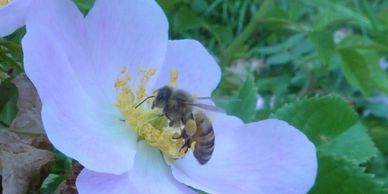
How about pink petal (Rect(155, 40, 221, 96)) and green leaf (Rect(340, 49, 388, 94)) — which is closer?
pink petal (Rect(155, 40, 221, 96))

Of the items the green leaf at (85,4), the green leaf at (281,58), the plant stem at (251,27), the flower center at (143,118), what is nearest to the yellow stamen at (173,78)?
the flower center at (143,118)

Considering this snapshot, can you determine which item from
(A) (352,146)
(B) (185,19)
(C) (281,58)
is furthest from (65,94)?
(C) (281,58)

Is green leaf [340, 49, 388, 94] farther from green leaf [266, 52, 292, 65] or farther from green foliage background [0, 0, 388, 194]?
green leaf [266, 52, 292, 65]

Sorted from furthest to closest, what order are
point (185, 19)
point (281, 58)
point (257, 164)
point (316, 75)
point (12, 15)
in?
point (281, 58) → point (316, 75) → point (185, 19) → point (257, 164) → point (12, 15)

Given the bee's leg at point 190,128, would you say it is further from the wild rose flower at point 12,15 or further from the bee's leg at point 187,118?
the wild rose flower at point 12,15

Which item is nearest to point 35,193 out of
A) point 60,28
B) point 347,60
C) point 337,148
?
point 60,28

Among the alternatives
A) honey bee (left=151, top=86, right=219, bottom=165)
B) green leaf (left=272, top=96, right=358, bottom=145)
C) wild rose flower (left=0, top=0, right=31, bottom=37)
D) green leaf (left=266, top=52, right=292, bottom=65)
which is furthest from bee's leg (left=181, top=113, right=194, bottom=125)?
green leaf (left=266, top=52, right=292, bottom=65)

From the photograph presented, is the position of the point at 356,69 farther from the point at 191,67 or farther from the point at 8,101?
the point at 8,101
